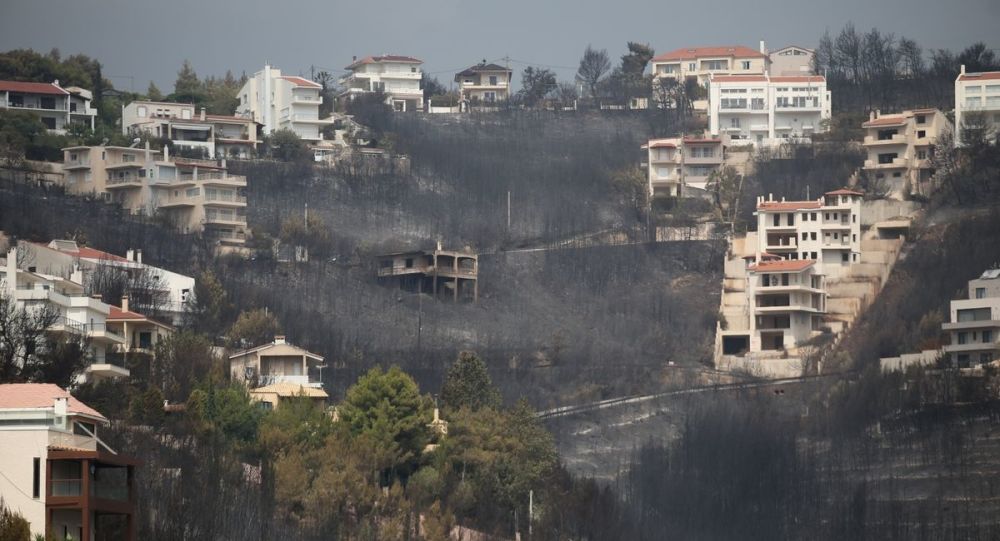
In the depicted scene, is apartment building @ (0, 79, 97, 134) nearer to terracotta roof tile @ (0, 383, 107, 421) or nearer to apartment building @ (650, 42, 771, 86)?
apartment building @ (650, 42, 771, 86)

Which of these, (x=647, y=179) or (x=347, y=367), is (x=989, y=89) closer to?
(x=647, y=179)

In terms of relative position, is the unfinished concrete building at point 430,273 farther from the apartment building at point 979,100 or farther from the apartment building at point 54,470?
the apartment building at point 54,470

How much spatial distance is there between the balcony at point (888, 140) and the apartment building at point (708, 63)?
21264 mm

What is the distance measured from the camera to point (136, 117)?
151 metres

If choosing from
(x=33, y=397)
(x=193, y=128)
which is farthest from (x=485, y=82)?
(x=33, y=397)

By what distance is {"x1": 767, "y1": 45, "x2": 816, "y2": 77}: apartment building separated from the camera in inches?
6806

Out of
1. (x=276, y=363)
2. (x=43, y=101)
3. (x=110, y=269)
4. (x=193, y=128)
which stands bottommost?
(x=276, y=363)

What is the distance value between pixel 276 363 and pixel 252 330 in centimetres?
737

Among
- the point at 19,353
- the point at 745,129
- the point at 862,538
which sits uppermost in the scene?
the point at 745,129

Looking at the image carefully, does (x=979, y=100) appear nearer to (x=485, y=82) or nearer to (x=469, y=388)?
(x=485, y=82)

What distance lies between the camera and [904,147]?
5866 inches

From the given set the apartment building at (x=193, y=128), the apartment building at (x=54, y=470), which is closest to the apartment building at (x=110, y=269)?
the apartment building at (x=193, y=128)

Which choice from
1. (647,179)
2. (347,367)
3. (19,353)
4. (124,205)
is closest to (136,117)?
(124,205)

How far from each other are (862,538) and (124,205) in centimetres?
4480
